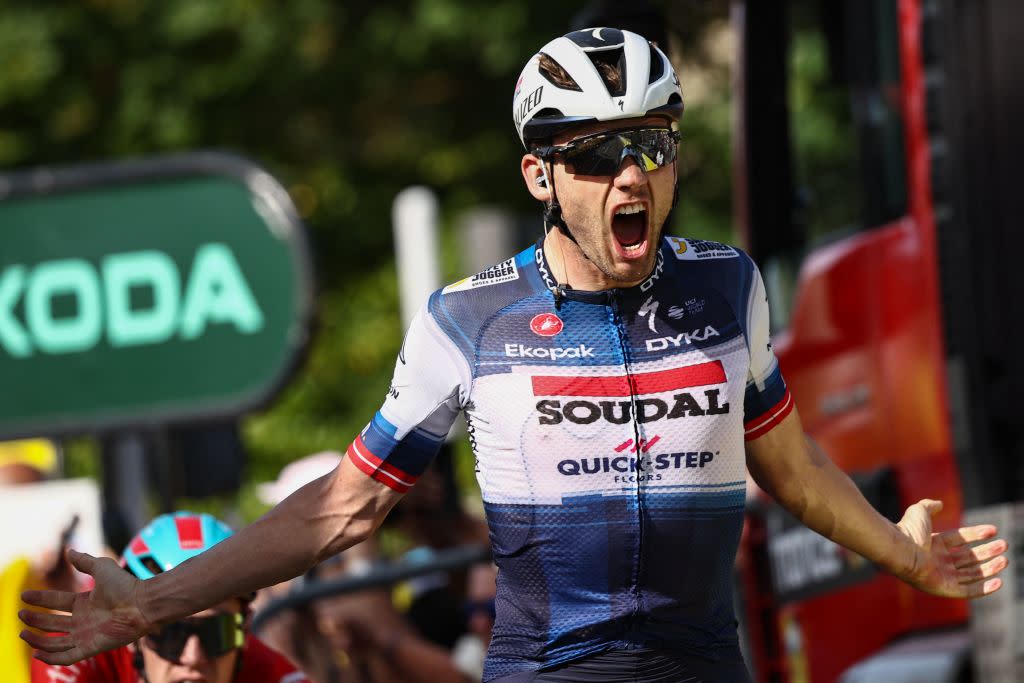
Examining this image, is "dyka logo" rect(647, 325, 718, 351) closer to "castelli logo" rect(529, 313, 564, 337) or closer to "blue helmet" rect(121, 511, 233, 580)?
"castelli logo" rect(529, 313, 564, 337)

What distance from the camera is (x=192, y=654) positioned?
4457 millimetres

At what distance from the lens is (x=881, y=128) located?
23.1ft

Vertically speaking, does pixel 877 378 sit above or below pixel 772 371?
below

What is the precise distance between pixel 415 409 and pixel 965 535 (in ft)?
4.21

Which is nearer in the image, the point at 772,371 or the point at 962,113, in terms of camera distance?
the point at 772,371

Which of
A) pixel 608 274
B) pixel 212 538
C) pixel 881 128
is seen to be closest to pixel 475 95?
pixel 881 128

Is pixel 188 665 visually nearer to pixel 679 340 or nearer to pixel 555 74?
pixel 679 340

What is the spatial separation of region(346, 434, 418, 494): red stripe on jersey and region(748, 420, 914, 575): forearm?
751mm

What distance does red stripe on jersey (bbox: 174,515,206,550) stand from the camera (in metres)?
4.66

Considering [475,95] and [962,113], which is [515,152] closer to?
[475,95]

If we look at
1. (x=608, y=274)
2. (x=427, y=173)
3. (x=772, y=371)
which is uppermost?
(x=608, y=274)

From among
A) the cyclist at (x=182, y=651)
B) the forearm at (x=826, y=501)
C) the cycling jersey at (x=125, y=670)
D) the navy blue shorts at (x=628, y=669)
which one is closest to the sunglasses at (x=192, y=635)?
the cyclist at (x=182, y=651)

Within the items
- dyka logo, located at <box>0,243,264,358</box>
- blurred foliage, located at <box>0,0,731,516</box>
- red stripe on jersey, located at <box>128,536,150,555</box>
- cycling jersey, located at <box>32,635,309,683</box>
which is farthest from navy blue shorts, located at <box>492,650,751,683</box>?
blurred foliage, located at <box>0,0,731,516</box>

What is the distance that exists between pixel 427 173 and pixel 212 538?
14962 mm
